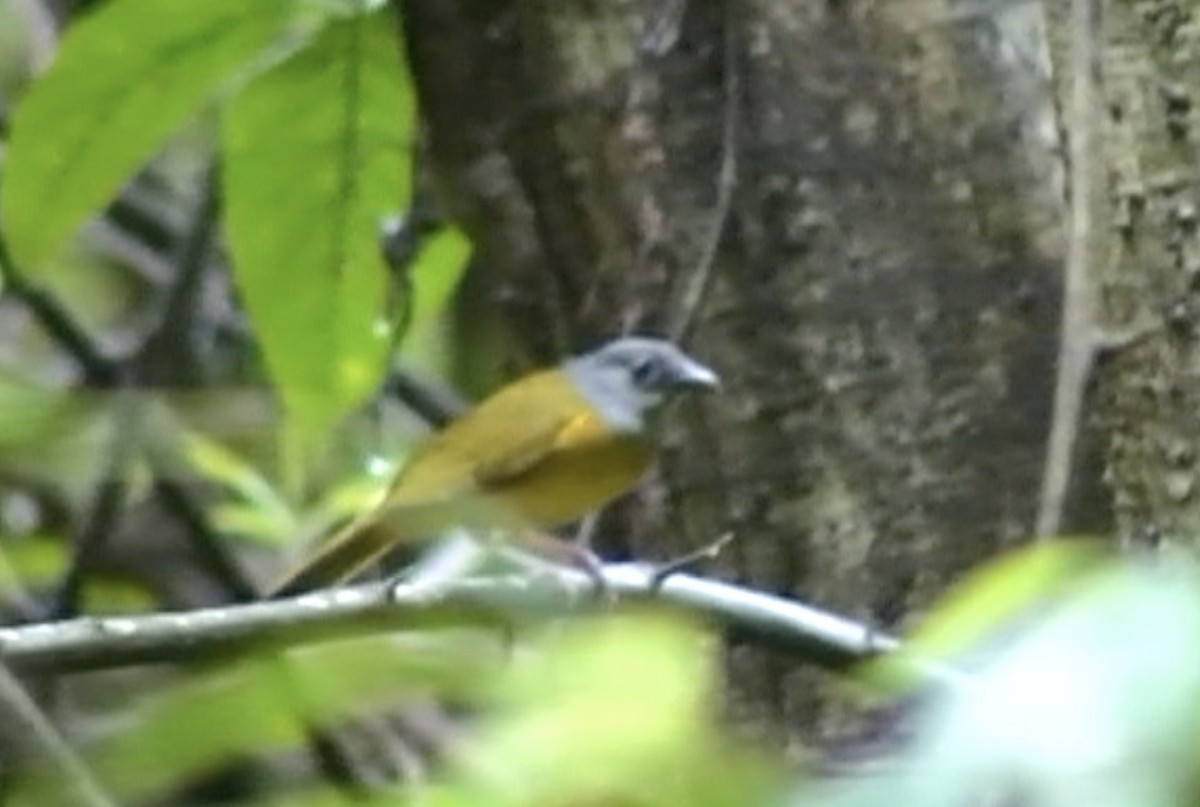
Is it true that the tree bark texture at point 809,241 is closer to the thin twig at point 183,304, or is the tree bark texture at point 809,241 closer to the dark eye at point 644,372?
the dark eye at point 644,372

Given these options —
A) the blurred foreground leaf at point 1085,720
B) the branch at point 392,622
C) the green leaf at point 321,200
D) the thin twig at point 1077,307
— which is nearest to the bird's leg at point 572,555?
the branch at point 392,622

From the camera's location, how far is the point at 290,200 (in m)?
1.07

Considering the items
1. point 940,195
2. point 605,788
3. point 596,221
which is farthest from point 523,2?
point 605,788

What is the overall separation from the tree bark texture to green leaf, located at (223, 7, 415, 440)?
0.24 ft

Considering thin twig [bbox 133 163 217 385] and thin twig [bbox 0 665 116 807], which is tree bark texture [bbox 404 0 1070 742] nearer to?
thin twig [bbox 0 665 116 807]

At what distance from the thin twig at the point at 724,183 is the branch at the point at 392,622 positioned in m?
0.22

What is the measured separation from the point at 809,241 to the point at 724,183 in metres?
0.05

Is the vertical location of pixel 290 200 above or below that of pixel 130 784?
above

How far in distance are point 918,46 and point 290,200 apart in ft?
0.91

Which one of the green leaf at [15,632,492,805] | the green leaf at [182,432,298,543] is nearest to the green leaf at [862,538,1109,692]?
the green leaf at [15,632,492,805]

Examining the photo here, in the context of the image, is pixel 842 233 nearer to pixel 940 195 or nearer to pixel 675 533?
pixel 940 195

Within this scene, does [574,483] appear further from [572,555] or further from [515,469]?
[572,555]

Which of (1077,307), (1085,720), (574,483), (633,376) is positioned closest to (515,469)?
(574,483)

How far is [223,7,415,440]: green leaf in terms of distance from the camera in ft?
3.49
